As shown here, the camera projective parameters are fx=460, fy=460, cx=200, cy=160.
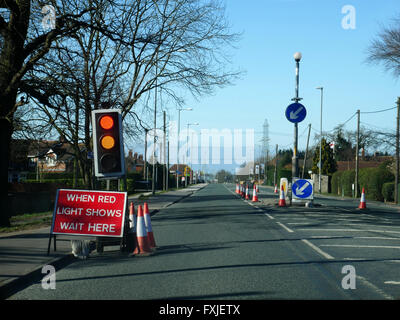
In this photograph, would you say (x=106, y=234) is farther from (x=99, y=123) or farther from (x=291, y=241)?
(x=291, y=241)

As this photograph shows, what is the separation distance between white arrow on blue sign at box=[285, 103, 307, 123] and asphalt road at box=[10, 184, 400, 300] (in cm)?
812

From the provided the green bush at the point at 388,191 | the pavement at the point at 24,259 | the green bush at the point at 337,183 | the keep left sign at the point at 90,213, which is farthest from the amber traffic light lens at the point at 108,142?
the green bush at the point at 337,183

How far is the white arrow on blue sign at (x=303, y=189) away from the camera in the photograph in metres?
20.1

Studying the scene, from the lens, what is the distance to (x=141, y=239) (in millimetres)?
8906

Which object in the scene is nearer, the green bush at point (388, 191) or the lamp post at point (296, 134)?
the lamp post at point (296, 134)

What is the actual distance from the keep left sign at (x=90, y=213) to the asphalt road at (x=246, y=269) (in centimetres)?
58

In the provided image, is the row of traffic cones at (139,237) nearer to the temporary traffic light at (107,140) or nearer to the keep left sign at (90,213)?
the keep left sign at (90,213)

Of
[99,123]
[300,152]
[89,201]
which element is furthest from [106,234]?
[300,152]

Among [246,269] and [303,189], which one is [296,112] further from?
[246,269]

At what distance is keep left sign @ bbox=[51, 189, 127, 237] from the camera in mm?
8375

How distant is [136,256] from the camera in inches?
346

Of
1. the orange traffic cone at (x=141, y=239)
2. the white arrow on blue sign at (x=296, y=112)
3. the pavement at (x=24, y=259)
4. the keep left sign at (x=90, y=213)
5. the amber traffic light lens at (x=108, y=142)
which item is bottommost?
the pavement at (x=24, y=259)
